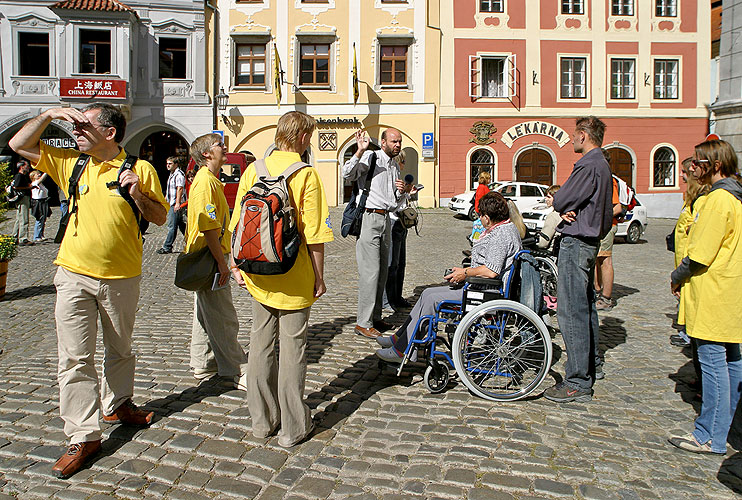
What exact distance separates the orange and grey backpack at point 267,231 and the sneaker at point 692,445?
2.59m

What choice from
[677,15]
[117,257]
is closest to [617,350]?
A: [117,257]

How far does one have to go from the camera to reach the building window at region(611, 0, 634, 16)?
27.2 meters

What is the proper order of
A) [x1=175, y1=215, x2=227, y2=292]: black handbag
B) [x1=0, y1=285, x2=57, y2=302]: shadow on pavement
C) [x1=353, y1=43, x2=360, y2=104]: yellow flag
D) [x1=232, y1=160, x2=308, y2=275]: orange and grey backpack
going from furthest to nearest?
[x1=353, y1=43, x2=360, y2=104]: yellow flag
[x1=0, y1=285, x2=57, y2=302]: shadow on pavement
[x1=175, y1=215, x2=227, y2=292]: black handbag
[x1=232, y1=160, x2=308, y2=275]: orange and grey backpack

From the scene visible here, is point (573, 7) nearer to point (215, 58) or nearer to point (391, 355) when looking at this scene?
point (215, 58)

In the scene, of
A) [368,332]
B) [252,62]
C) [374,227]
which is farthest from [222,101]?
[368,332]

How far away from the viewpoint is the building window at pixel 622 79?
2738 cm

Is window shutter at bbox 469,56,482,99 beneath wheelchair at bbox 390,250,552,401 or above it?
above

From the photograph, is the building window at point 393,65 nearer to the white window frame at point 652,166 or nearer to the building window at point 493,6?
the building window at point 493,6

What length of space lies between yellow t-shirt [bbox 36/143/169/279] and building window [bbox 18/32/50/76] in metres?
25.6

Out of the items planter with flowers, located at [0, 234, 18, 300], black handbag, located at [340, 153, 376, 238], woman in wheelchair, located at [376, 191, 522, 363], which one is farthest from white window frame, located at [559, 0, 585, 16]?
woman in wheelchair, located at [376, 191, 522, 363]

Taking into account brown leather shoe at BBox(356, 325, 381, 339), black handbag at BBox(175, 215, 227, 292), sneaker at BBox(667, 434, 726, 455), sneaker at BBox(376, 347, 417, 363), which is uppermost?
black handbag at BBox(175, 215, 227, 292)

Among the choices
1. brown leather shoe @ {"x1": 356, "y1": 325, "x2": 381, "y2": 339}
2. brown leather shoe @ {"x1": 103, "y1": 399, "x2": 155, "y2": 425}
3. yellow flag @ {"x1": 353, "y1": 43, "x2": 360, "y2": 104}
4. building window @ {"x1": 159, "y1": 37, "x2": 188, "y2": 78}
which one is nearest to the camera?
brown leather shoe @ {"x1": 103, "y1": 399, "x2": 155, "y2": 425}

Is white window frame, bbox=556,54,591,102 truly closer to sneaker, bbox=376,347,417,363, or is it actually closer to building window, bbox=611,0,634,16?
building window, bbox=611,0,634,16

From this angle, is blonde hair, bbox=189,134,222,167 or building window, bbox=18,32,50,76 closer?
blonde hair, bbox=189,134,222,167
